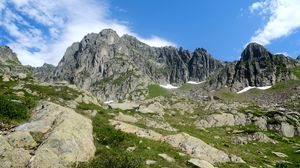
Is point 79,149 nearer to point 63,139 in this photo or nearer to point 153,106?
point 63,139

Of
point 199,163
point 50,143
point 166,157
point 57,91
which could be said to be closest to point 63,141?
point 50,143

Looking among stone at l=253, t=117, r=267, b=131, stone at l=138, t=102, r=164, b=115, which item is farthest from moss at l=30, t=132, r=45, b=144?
stone at l=253, t=117, r=267, b=131

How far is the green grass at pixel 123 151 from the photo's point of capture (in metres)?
27.1

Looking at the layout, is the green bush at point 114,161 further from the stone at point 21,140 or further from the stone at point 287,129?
the stone at point 287,129

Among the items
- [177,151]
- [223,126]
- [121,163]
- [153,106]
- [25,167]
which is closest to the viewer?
[25,167]

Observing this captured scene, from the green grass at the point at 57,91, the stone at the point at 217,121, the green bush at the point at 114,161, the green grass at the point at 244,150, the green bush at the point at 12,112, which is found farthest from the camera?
the stone at the point at 217,121

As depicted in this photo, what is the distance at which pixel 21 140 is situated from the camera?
2759 centimetres

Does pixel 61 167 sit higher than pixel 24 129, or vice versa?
pixel 24 129

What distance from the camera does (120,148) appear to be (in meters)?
32.6

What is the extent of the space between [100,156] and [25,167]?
684 centimetres

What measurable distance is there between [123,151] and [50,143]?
7.32m

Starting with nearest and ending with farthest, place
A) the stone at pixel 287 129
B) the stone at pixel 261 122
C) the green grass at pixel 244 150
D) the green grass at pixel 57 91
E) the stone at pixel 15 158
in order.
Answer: the stone at pixel 15 158 → the green grass at pixel 244 150 → the green grass at pixel 57 91 → the stone at pixel 287 129 → the stone at pixel 261 122

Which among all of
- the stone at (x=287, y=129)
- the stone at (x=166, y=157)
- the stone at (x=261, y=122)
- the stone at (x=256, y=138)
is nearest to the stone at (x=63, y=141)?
the stone at (x=166, y=157)

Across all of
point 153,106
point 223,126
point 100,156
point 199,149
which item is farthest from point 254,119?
point 100,156
